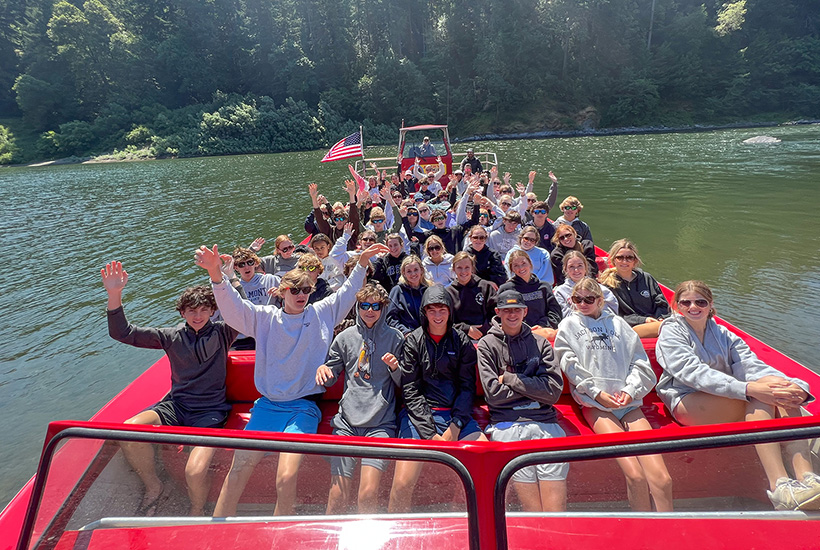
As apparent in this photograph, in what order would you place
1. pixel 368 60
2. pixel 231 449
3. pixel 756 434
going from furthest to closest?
pixel 368 60
pixel 231 449
pixel 756 434

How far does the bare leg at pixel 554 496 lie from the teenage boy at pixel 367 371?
1725 millimetres

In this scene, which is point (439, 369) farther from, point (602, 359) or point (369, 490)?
point (369, 490)

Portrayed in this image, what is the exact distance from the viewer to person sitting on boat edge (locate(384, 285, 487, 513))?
3.12 meters

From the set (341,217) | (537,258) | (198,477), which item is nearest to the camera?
(198,477)

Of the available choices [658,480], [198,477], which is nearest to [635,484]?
[658,480]

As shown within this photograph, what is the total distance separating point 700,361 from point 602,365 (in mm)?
656

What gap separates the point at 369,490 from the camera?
158cm

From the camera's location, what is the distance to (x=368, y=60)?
6419cm

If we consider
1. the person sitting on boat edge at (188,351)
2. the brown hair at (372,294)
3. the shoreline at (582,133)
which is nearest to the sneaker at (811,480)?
the brown hair at (372,294)

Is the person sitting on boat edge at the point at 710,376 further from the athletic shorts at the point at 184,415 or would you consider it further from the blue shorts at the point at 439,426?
the athletic shorts at the point at 184,415

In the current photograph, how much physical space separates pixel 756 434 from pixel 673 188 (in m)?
19.8

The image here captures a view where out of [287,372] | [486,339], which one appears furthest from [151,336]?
[486,339]

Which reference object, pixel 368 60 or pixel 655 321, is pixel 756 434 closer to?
pixel 655 321

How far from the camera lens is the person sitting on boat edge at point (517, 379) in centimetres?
301
